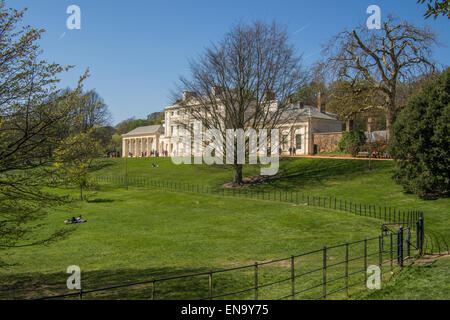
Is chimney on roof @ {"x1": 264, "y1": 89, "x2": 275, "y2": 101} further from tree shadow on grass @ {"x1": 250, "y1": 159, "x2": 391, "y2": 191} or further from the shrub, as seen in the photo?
the shrub

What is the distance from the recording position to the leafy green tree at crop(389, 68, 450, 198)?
28.7 meters

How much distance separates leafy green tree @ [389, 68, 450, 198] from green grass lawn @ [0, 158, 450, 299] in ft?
5.37

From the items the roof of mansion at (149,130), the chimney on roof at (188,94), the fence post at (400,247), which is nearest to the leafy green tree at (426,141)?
the fence post at (400,247)

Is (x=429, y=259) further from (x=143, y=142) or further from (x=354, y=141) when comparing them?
(x=143, y=142)

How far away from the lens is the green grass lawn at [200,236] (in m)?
13.0

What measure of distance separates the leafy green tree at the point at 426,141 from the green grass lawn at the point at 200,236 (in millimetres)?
1636

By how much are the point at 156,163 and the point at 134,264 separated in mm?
55846

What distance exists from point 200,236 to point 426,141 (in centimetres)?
1959

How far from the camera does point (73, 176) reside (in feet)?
35.1

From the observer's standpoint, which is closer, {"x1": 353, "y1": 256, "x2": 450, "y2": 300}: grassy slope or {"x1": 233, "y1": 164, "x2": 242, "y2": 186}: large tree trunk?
{"x1": 353, "y1": 256, "x2": 450, "y2": 300}: grassy slope

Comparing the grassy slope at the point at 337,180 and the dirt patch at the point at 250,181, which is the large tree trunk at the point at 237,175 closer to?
the dirt patch at the point at 250,181

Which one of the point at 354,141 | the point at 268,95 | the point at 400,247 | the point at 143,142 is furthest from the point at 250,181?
the point at 143,142

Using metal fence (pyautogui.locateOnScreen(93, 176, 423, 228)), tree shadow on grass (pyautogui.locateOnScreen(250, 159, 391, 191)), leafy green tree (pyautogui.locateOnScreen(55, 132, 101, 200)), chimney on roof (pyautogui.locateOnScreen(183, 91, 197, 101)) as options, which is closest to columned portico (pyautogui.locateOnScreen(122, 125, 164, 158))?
metal fence (pyautogui.locateOnScreen(93, 176, 423, 228))
